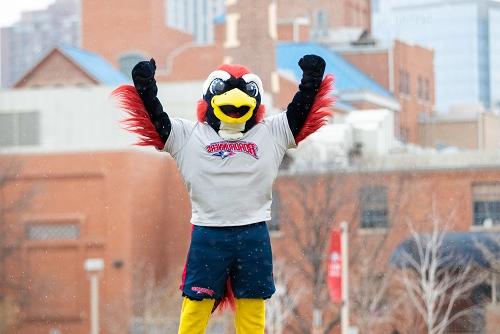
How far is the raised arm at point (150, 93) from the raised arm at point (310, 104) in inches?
19.0

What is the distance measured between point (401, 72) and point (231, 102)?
62718mm

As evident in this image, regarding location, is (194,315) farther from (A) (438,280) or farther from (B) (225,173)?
(A) (438,280)

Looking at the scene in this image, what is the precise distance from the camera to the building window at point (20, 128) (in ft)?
151

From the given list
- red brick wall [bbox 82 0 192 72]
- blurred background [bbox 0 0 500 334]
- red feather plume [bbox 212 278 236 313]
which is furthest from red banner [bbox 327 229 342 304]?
red brick wall [bbox 82 0 192 72]

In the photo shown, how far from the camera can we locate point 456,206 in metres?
37.7

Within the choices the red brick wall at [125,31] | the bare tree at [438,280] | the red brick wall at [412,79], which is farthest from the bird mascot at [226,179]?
the red brick wall at [125,31]

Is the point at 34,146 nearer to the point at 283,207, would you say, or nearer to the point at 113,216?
the point at 113,216

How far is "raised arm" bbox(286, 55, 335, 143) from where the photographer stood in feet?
20.3

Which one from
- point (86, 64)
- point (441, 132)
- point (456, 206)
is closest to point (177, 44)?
point (441, 132)

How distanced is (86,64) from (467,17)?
99.6 m

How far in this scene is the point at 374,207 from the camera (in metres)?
36.8

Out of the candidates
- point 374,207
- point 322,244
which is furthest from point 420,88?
point 322,244

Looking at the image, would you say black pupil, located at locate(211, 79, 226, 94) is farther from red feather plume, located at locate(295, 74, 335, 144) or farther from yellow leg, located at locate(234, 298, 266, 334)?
A: yellow leg, located at locate(234, 298, 266, 334)

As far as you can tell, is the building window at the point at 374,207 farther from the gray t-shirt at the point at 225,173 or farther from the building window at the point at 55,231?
the gray t-shirt at the point at 225,173
